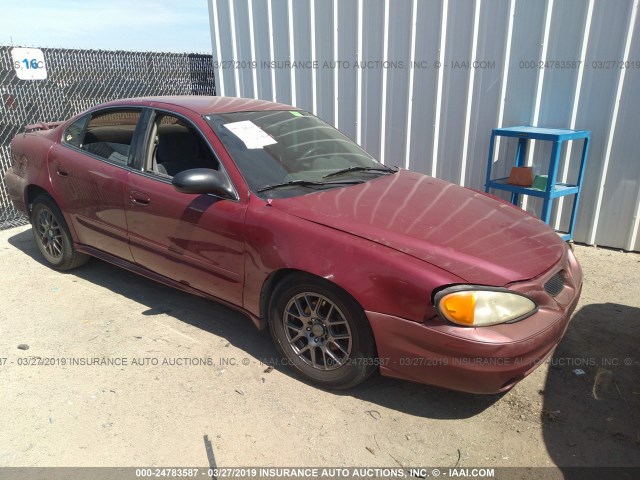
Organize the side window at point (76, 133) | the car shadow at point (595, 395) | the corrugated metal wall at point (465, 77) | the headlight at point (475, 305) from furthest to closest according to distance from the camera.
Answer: the corrugated metal wall at point (465, 77)
the side window at point (76, 133)
the car shadow at point (595, 395)
the headlight at point (475, 305)

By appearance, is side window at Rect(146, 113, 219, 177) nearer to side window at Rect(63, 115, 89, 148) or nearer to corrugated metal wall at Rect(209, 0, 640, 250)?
side window at Rect(63, 115, 89, 148)

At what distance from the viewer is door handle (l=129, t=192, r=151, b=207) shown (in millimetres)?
3496

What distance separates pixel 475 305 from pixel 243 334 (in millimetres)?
1881

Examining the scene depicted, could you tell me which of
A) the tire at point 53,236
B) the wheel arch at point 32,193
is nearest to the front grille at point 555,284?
the tire at point 53,236

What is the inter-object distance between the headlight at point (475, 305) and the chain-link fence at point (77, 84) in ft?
20.0

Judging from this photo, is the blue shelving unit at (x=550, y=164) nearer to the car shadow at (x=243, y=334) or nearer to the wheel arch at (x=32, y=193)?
the car shadow at (x=243, y=334)

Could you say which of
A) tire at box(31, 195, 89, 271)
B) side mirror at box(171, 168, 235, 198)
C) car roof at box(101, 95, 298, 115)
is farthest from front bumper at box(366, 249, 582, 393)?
tire at box(31, 195, 89, 271)

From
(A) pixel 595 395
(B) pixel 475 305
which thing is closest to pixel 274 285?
(B) pixel 475 305

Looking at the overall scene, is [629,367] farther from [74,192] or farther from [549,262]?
[74,192]

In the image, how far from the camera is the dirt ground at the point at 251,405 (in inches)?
99.0

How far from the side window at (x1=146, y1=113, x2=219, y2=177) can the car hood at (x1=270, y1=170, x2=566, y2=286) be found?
3.69ft

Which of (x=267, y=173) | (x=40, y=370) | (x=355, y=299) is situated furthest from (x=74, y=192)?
(x=355, y=299)

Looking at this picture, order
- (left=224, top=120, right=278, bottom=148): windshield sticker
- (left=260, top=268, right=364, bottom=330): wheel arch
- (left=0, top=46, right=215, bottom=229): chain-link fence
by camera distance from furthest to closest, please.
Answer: (left=0, top=46, right=215, bottom=229): chain-link fence < (left=224, top=120, right=278, bottom=148): windshield sticker < (left=260, top=268, right=364, bottom=330): wheel arch

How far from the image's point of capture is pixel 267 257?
114 inches
